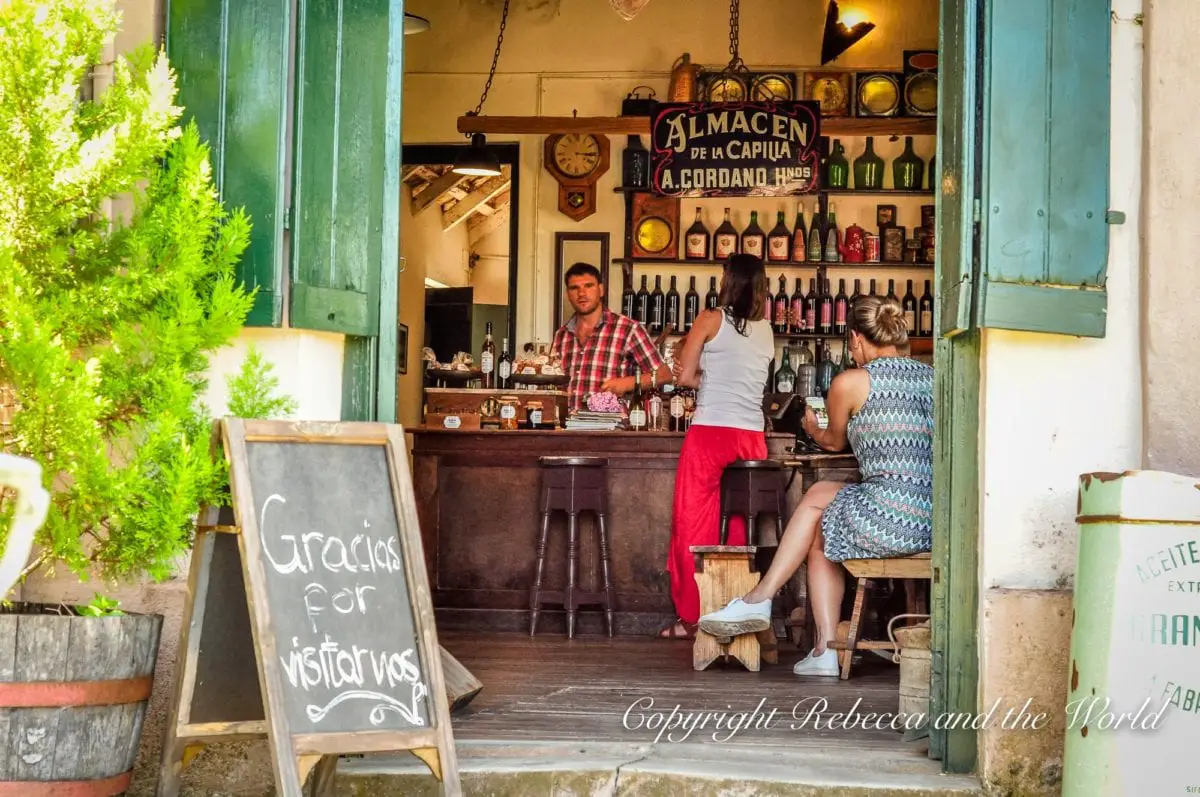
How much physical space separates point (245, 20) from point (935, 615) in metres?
2.49

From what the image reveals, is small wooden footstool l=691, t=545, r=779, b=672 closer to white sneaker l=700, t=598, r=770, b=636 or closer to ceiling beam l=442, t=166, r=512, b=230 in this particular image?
white sneaker l=700, t=598, r=770, b=636

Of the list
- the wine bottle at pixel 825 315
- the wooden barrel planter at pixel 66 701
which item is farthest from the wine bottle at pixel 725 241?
the wooden barrel planter at pixel 66 701

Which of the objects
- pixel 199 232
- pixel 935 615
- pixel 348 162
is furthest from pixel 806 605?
pixel 199 232

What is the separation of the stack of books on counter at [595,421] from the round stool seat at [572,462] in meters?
0.28

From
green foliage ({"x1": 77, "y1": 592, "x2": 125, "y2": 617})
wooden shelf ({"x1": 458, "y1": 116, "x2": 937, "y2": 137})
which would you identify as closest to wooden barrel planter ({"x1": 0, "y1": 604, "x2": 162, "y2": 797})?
green foliage ({"x1": 77, "y1": 592, "x2": 125, "y2": 617})

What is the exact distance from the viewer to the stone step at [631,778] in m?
3.68

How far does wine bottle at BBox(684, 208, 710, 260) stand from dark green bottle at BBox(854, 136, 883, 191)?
3.68ft

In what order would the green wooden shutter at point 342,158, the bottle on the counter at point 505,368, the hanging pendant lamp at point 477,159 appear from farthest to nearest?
the hanging pendant lamp at point 477,159 → the bottle on the counter at point 505,368 → the green wooden shutter at point 342,158

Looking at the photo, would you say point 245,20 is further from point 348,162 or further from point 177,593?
point 177,593

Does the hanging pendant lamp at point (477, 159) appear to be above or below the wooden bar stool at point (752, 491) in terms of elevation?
above

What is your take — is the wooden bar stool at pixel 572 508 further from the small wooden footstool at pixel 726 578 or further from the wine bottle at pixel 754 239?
the wine bottle at pixel 754 239

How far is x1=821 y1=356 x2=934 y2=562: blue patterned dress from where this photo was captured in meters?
5.58

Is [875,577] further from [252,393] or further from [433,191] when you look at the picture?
[433,191]

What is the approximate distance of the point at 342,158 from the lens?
388 centimetres
